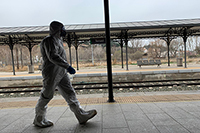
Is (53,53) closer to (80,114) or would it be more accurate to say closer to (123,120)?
(80,114)

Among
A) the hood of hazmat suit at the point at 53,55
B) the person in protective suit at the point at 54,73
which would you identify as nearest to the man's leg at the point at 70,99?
the person in protective suit at the point at 54,73

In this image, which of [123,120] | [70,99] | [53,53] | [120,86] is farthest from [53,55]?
[120,86]

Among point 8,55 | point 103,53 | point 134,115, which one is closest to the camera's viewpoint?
point 134,115

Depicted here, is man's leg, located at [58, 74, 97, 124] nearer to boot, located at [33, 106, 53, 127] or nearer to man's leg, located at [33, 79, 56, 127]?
man's leg, located at [33, 79, 56, 127]

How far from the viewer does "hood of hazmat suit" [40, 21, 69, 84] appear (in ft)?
7.59

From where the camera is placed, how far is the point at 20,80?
11.1m

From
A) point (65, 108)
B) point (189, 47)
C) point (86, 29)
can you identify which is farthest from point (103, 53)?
point (65, 108)

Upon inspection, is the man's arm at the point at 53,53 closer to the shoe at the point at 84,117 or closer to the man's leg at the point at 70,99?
the man's leg at the point at 70,99

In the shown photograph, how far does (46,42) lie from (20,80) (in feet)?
34.8

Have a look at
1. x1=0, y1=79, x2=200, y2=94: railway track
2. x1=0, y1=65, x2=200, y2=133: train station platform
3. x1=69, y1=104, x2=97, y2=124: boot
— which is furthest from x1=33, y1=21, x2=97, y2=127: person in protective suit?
x1=0, y1=79, x2=200, y2=94: railway track

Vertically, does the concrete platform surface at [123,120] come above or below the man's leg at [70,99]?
below

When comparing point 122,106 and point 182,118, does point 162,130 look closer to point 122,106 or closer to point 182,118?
point 182,118

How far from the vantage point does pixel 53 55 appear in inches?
90.4

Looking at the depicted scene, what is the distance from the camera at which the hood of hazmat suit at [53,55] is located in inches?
91.1
